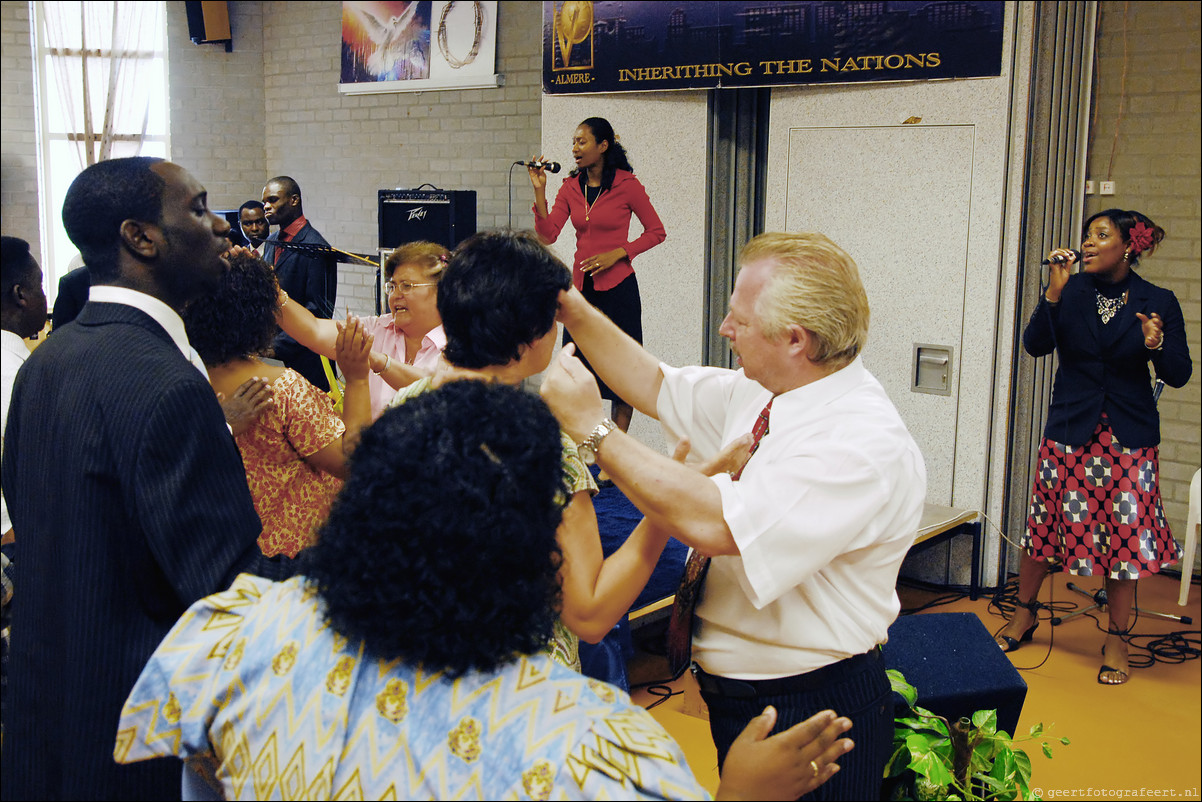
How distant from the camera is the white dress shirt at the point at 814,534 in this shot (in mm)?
1445

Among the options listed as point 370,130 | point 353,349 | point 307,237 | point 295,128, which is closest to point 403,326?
point 353,349

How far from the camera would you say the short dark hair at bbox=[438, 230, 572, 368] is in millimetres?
1634

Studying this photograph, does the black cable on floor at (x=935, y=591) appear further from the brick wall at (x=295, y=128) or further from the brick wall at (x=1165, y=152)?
the brick wall at (x=295, y=128)

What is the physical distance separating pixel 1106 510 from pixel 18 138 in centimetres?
893

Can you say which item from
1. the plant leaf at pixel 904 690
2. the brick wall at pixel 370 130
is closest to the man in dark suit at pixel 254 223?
the brick wall at pixel 370 130

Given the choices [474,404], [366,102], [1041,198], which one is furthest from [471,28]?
[474,404]

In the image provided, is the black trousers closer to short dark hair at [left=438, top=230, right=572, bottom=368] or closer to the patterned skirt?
short dark hair at [left=438, top=230, right=572, bottom=368]

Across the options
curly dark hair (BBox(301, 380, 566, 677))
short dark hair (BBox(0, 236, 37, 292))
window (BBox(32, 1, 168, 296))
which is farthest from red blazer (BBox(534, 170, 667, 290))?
window (BBox(32, 1, 168, 296))

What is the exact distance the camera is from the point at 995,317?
4.50 metres

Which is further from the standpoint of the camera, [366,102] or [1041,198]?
[366,102]

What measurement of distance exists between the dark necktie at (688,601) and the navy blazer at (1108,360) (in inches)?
105

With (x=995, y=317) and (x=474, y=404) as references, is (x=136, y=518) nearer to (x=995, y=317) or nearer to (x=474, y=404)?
(x=474, y=404)

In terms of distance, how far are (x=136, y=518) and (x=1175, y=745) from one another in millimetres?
3263

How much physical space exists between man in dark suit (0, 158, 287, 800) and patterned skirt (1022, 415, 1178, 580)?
3.48m
